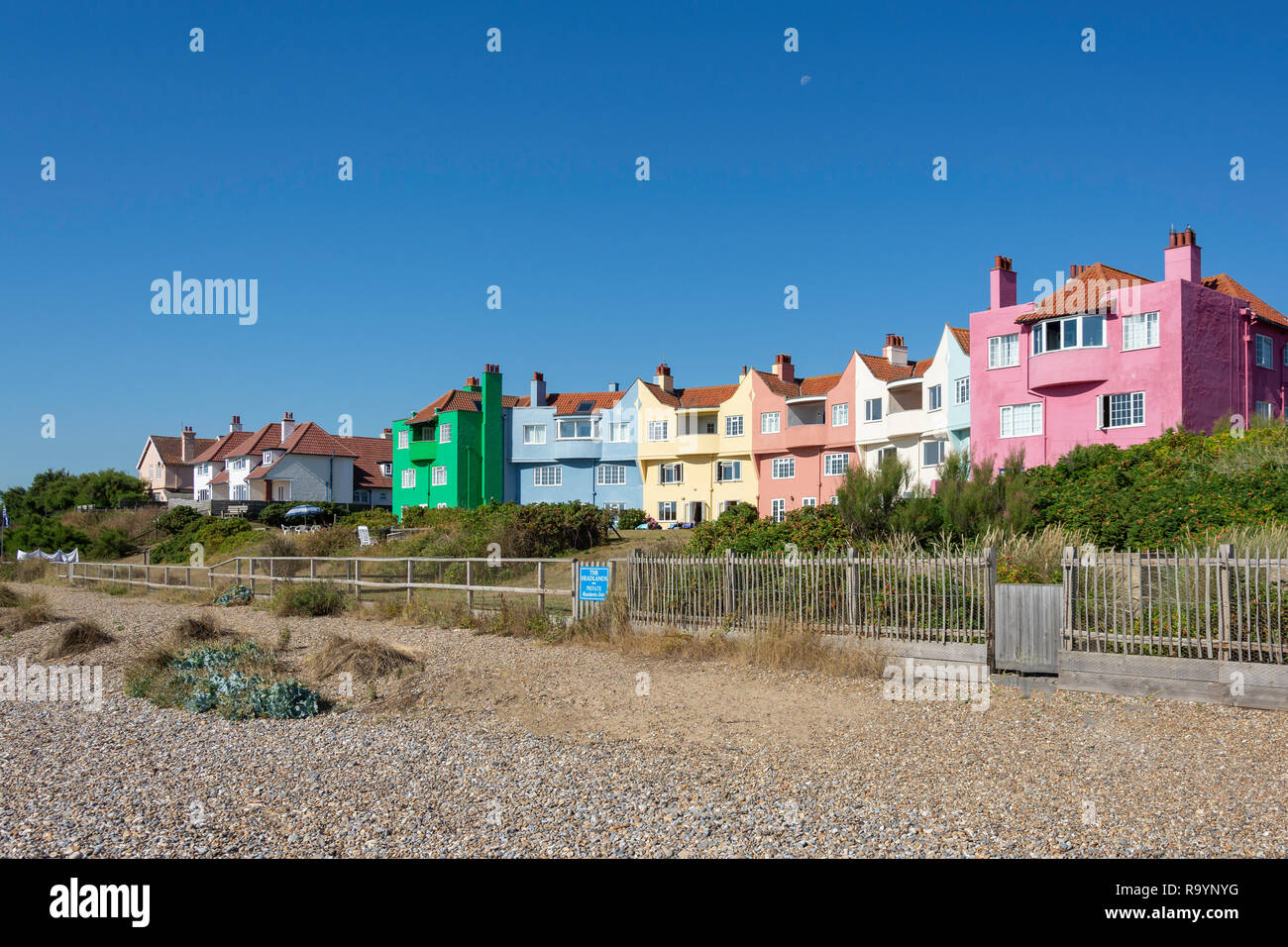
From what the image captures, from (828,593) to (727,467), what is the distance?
133 feet

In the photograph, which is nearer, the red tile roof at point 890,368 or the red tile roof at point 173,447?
the red tile roof at point 890,368

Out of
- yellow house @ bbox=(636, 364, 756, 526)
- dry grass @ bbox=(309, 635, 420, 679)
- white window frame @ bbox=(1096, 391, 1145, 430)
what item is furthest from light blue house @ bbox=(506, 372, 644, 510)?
dry grass @ bbox=(309, 635, 420, 679)

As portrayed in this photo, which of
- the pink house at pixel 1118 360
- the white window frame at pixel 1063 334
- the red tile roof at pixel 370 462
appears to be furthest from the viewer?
the red tile roof at pixel 370 462

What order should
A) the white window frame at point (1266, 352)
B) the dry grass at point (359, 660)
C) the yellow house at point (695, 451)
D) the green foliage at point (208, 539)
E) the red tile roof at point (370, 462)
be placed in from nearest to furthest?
the dry grass at point (359, 660)
the white window frame at point (1266, 352)
the green foliage at point (208, 539)
the yellow house at point (695, 451)
the red tile roof at point (370, 462)

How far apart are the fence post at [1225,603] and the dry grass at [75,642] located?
18.2 m

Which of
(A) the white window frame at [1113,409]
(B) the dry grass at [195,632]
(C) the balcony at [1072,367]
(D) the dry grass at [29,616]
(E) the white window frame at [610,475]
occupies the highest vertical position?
(C) the balcony at [1072,367]

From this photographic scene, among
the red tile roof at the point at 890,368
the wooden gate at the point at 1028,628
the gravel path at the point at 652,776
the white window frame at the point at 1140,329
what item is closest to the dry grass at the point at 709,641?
the gravel path at the point at 652,776

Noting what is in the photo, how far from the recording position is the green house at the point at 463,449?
59.8 metres

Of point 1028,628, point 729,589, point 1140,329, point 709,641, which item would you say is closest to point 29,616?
point 709,641

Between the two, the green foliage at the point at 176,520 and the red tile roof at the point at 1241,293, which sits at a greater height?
the red tile roof at the point at 1241,293

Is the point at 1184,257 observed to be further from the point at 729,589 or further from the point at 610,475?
the point at 610,475

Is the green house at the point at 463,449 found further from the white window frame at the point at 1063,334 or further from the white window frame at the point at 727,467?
the white window frame at the point at 1063,334

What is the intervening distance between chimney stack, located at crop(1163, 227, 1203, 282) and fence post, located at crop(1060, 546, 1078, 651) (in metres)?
25.1

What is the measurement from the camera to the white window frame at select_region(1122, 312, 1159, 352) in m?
31.0
